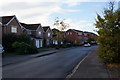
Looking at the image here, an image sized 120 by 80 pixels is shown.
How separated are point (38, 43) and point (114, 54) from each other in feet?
117

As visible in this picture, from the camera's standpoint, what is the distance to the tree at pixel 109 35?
12.8 m

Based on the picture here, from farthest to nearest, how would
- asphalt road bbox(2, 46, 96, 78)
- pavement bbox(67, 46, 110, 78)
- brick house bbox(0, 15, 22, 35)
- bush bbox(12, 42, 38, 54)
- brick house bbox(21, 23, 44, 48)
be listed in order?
1. brick house bbox(21, 23, 44, 48)
2. brick house bbox(0, 15, 22, 35)
3. bush bbox(12, 42, 38, 54)
4. asphalt road bbox(2, 46, 96, 78)
5. pavement bbox(67, 46, 110, 78)

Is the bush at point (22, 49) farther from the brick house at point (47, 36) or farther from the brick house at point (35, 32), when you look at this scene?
the brick house at point (47, 36)

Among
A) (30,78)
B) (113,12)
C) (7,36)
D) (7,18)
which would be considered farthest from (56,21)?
Answer: (30,78)

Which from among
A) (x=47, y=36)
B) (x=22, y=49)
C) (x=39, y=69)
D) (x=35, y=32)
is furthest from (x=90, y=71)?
(x=47, y=36)

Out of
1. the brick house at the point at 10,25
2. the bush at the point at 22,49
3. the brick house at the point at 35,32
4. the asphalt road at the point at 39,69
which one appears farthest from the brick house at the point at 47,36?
the asphalt road at the point at 39,69

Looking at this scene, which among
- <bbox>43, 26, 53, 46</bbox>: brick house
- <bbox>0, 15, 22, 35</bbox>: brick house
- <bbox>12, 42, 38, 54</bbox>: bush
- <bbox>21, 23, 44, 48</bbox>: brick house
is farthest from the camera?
<bbox>43, 26, 53, 46</bbox>: brick house

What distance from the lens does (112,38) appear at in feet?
42.2

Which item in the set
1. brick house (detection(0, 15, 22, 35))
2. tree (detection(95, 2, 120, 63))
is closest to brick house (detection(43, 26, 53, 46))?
brick house (detection(0, 15, 22, 35))

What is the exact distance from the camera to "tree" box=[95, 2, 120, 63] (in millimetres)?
12789

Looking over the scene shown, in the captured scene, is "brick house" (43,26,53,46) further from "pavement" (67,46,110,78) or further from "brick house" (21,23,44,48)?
"pavement" (67,46,110,78)

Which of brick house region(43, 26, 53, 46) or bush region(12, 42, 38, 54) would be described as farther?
brick house region(43, 26, 53, 46)

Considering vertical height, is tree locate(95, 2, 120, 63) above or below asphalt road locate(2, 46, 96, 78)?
above

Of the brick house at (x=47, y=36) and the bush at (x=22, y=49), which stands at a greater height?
the brick house at (x=47, y=36)
